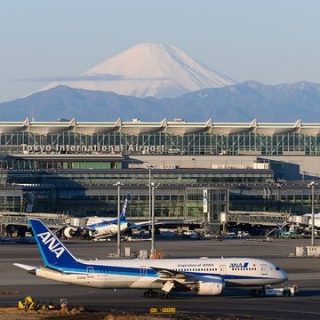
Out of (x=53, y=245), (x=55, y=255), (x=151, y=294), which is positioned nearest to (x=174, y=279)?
(x=151, y=294)

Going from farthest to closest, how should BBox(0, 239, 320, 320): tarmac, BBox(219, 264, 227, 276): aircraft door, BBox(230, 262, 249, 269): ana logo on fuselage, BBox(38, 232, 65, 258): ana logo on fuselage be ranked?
BBox(230, 262, 249, 269): ana logo on fuselage < BBox(219, 264, 227, 276): aircraft door < BBox(38, 232, 65, 258): ana logo on fuselage < BBox(0, 239, 320, 320): tarmac

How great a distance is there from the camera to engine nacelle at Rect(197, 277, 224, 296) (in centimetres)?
9562

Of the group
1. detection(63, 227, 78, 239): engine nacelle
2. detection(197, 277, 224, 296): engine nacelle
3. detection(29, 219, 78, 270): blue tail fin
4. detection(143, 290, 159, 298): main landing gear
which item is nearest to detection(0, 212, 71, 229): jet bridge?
detection(63, 227, 78, 239): engine nacelle

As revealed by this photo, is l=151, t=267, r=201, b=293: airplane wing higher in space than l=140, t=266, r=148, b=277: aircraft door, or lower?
lower

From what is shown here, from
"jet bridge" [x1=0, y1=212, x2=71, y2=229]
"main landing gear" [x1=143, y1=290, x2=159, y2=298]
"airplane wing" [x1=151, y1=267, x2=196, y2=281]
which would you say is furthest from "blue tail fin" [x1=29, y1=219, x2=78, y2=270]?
"jet bridge" [x1=0, y1=212, x2=71, y2=229]

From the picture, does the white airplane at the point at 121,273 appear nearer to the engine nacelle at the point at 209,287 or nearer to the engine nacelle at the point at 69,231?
the engine nacelle at the point at 209,287

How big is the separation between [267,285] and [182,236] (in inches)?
3747

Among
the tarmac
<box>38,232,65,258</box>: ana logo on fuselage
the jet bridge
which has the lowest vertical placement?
the tarmac

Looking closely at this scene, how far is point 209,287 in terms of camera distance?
3762 inches

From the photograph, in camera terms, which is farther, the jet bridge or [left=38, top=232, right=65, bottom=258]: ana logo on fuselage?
the jet bridge

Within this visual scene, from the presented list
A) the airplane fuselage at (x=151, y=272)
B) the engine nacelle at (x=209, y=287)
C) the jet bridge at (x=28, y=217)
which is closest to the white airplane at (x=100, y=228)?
the jet bridge at (x=28, y=217)

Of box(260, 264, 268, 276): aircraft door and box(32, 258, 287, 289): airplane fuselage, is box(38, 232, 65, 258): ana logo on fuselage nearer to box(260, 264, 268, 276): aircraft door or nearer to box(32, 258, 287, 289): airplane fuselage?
box(32, 258, 287, 289): airplane fuselage

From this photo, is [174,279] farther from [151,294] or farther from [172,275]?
[151,294]

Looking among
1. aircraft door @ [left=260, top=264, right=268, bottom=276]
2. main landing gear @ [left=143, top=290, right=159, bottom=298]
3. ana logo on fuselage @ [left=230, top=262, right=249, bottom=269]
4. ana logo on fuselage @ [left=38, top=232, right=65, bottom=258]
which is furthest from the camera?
aircraft door @ [left=260, top=264, right=268, bottom=276]
